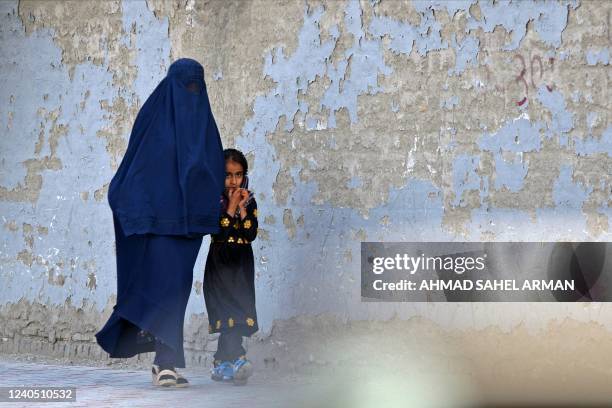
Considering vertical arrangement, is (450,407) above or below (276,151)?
below

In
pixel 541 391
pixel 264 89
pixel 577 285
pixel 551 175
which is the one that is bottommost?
pixel 541 391

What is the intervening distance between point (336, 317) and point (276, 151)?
39.5 inches

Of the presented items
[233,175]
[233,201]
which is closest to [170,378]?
[233,201]

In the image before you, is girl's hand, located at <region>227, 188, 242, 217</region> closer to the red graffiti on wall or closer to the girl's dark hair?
the girl's dark hair

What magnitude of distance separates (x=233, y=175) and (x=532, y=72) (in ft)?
5.51

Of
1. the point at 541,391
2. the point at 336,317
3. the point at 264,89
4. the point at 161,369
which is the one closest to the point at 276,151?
the point at 264,89

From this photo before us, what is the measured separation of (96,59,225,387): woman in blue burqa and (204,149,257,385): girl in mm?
187

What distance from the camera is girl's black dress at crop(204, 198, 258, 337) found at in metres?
6.37

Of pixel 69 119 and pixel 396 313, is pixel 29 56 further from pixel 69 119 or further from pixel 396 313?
pixel 396 313

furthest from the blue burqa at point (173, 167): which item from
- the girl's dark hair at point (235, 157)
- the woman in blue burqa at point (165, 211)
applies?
the girl's dark hair at point (235, 157)

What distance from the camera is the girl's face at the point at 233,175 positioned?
647cm

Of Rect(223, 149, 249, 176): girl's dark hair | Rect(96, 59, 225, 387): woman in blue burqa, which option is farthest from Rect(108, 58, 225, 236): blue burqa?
Rect(223, 149, 249, 176): girl's dark hair

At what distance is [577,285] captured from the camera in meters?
6.59

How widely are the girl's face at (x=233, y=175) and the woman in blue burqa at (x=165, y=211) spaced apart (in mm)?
173
